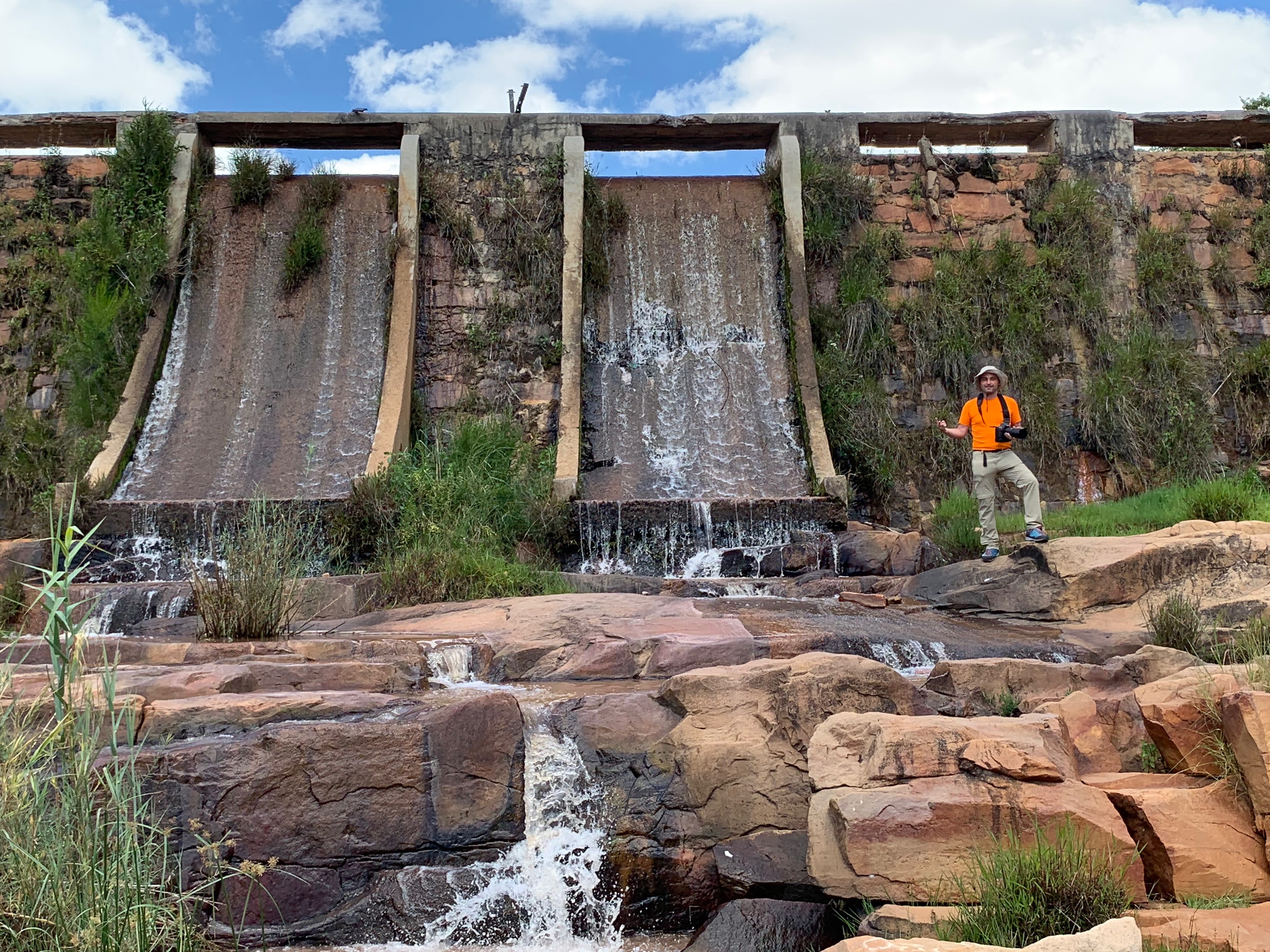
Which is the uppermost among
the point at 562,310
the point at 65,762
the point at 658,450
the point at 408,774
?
the point at 562,310

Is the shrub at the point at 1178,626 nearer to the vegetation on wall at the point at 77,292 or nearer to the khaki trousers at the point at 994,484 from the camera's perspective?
the khaki trousers at the point at 994,484

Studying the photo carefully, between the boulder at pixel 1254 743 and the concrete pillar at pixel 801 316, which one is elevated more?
the concrete pillar at pixel 801 316

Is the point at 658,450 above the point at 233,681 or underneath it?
above

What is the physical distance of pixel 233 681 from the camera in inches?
185

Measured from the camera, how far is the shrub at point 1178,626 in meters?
6.24

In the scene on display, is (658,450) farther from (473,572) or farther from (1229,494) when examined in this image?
(1229,494)

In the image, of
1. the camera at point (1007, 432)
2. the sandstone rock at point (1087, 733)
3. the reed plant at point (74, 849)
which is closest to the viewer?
the reed plant at point (74, 849)

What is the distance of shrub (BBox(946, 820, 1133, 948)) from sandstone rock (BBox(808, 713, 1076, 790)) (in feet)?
1.43

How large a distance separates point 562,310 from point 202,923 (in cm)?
869

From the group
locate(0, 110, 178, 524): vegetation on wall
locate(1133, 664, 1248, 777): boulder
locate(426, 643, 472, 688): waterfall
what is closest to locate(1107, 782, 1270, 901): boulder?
locate(1133, 664, 1248, 777): boulder

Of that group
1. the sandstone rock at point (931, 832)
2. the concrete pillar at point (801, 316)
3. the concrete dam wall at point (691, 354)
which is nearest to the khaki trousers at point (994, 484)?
the concrete pillar at point (801, 316)

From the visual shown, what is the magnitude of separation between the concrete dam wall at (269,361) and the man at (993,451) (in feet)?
17.3

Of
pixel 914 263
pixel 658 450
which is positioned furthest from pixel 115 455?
pixel 914 263

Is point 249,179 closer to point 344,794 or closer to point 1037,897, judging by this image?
point 344,794
